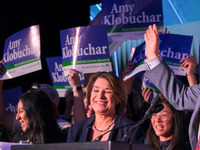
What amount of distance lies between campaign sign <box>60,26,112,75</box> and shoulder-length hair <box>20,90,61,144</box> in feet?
2.03

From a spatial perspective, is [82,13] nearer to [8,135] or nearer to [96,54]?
[96,54]

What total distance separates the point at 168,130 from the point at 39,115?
1.02 metres

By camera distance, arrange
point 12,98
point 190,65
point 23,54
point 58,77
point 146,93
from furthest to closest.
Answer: point 12,98
point 58,77
point 23,54
point 146,93
point 190,65

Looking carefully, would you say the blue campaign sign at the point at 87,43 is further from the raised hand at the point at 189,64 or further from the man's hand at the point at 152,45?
the man's hand at the point at 152,45

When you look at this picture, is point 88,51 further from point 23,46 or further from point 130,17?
point 23,46

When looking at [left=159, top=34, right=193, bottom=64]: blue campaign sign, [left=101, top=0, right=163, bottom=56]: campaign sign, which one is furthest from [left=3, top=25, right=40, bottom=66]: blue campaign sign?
[left=159, top=34, right=193, bottom=64]: blue campaign sign

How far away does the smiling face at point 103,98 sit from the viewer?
2.54 metres

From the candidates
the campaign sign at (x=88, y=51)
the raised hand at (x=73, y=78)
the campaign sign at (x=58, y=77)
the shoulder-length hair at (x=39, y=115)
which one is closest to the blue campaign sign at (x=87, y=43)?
the campaign sign at (x=88, y=51)

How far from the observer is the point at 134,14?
12.6 feet

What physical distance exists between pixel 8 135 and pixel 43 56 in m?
2.48

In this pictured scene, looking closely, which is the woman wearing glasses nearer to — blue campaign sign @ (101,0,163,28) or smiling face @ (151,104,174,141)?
smiling face @ (151,104,174,141)

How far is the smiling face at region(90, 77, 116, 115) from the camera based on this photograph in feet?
8.34

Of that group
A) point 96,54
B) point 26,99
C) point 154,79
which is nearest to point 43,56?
point 96,54

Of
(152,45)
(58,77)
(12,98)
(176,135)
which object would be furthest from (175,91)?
(12,98)
